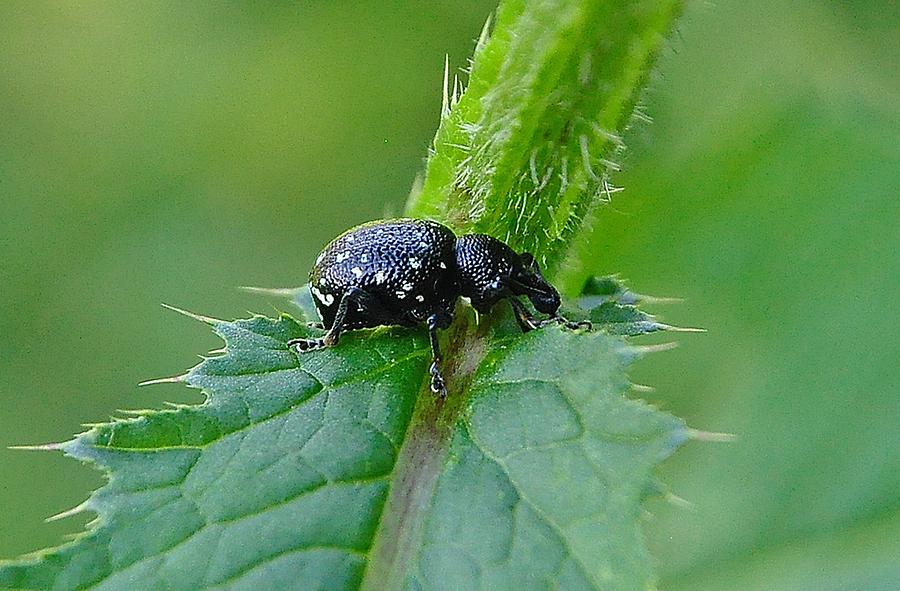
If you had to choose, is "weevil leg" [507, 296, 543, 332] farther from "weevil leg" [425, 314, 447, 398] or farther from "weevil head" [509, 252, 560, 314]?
"weevil leg" [425, 314, 447, 398]

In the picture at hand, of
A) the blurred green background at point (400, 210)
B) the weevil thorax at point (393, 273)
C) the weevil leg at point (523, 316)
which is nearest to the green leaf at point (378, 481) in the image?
the weevil leg at point (523, 316)

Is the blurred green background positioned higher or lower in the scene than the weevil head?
lower

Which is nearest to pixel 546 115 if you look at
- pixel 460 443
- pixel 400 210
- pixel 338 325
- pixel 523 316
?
pixel 523 316

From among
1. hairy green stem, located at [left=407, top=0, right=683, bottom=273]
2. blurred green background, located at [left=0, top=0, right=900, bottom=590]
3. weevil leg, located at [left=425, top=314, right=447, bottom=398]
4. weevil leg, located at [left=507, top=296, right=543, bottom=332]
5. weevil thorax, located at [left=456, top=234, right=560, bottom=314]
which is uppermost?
hairy green stem, located at [left=407, top=0, right=683, bottom=273]

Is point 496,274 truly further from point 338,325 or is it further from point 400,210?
point 400,210

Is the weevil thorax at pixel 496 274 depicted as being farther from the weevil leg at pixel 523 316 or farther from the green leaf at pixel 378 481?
the green leaf at pixel 378 481

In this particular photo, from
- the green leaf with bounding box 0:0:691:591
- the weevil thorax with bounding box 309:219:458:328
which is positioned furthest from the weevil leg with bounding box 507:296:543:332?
the weevil thorax with bounding box 309:219:458:328

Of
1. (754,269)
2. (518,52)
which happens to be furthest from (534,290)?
(754,269)

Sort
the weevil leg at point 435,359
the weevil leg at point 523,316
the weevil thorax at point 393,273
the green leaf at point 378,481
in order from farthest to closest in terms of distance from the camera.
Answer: the weevil thorax at point 393,273
the weevil leg at point 523,316
the weevil leg at point 435,359
the green leaf at point 378,481
